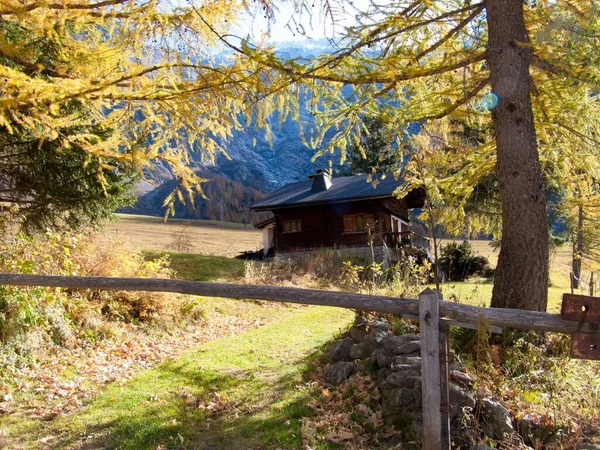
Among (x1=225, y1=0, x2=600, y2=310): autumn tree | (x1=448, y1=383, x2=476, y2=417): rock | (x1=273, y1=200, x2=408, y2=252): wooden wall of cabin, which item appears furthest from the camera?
(x1=273, y1=200, x2=408, y2=252): wooden wall of cabin

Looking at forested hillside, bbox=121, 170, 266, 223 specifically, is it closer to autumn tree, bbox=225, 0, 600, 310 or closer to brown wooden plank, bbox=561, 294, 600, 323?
autumn tree, bbox=225, 0, 600, 310

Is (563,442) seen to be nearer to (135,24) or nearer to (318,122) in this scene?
(318,122)

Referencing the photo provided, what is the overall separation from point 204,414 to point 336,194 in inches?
920

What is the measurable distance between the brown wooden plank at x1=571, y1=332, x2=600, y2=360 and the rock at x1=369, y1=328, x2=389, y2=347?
2985mm

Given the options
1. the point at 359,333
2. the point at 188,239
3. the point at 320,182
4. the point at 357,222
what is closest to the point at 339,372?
the point at 359,333

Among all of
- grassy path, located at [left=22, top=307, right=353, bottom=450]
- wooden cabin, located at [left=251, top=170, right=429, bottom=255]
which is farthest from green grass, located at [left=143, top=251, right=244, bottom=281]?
grassy path, located at [left=22, top=307, right=353, bottom=450]

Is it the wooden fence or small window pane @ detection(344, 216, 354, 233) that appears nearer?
the wooden fence

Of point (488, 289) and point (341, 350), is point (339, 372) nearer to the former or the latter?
point (341, 350)

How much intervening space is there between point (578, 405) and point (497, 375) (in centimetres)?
85

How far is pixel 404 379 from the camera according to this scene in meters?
5.40

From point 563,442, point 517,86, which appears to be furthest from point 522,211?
point 563,442

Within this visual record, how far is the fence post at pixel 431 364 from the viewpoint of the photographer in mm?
4238

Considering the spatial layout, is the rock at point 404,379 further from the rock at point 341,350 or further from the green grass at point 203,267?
the green grass at point 203,267

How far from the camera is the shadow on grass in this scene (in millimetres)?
5289
